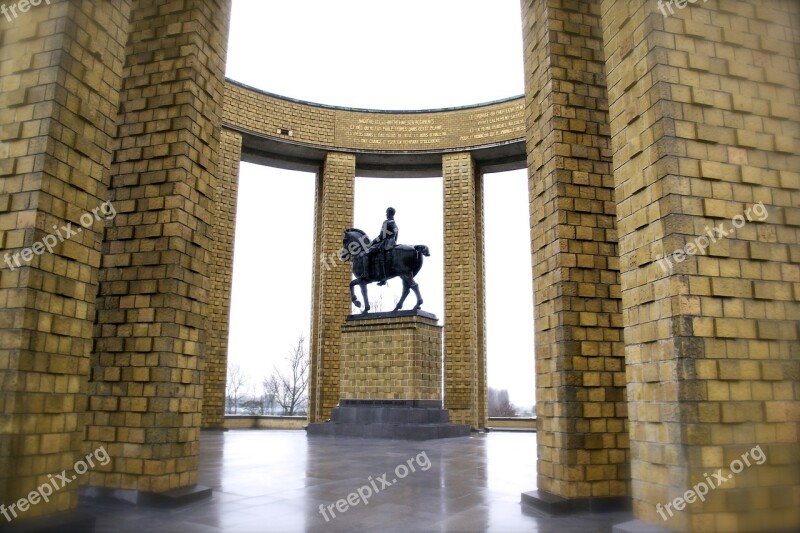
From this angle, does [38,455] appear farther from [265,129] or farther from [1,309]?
[265,129]


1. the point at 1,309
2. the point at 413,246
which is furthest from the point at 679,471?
the point at 413,246

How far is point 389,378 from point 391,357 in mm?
415

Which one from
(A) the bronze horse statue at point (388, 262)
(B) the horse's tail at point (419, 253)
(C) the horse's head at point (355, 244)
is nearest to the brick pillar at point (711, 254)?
(B) the horse's tail at point (419, 253)

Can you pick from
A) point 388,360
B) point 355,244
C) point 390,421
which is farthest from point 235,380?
point 390,421

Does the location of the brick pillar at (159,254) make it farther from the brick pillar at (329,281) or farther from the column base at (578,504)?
→ the brick pillar at (329,281)

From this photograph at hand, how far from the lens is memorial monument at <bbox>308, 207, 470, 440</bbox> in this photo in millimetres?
10413

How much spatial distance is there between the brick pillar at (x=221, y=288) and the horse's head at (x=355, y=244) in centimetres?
334

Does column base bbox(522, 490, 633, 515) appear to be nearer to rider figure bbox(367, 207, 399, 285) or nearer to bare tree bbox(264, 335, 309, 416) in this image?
rider figure bbox(367, 207, 399, 285)

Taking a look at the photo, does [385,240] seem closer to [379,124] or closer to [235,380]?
[379,124]

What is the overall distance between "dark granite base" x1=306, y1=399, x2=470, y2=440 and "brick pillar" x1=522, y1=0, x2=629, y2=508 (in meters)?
5.71

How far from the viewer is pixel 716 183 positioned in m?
3.09

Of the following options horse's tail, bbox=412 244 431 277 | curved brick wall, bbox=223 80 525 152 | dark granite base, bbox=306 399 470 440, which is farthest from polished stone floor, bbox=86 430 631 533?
curved brick wall, bbox=223 80 525 152

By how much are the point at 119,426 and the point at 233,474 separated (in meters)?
1.58

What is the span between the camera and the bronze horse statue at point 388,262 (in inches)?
435
